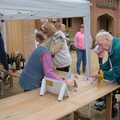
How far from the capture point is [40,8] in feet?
10.7

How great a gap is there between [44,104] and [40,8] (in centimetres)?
126

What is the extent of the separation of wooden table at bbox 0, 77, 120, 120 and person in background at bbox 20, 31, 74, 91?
14cm

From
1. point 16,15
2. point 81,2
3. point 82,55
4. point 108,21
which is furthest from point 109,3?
point 16,15

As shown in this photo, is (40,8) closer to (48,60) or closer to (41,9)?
(41,9)

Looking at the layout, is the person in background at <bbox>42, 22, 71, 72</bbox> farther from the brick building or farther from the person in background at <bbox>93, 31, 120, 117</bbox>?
the brick building

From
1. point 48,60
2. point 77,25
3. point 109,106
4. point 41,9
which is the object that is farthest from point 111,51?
point 77,25

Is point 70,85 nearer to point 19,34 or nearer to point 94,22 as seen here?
point 19,34

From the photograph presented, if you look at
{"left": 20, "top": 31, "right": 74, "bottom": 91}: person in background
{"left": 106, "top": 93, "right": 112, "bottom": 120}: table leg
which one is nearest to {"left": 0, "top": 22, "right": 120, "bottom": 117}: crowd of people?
{"left": 20, "top": 31, "right": 74, "bottom": 91}: person in background

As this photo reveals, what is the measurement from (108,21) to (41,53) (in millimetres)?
18329

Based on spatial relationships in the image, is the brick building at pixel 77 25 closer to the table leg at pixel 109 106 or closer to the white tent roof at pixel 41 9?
the white tent roof at pixel 41 9

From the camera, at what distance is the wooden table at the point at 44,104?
2.29 meters

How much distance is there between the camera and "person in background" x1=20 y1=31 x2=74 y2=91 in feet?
9.21

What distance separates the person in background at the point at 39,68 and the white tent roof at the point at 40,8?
1.01 feet

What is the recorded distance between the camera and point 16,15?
3021 mm
